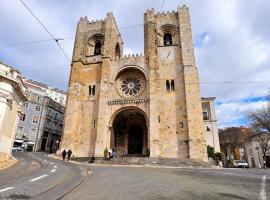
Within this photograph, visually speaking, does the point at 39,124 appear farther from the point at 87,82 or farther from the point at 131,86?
the point at 131,86

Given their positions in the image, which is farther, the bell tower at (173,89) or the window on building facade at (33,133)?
the window on building facade at (33,133)

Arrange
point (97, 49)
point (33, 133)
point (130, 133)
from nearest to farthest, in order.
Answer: point (130, 133) < point (97, 49) < point (33, 133)

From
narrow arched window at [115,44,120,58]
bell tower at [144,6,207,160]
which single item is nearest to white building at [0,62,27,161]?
bell tower at [144,6,207,160]

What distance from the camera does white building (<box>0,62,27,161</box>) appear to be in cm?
1346

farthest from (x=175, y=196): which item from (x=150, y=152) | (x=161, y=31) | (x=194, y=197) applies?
(x=161, y=31)

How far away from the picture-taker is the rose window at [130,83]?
2597 centimetres

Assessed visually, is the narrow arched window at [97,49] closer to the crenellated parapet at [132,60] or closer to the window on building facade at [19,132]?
the crenellated parapet at [132,60]

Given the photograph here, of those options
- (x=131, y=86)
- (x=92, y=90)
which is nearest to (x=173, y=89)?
(x=131, y=86)

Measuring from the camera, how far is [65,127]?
79.4 feet

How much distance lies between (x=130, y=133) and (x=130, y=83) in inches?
259

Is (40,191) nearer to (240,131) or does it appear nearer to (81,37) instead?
(81,37)

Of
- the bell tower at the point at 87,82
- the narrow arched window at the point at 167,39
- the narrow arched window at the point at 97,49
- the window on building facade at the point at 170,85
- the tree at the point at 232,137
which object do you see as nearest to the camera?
the bell tower at the point at 87,82

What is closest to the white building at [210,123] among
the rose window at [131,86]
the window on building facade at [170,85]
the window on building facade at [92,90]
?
the window on building facade at [170,85]

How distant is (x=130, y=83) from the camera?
26.6m
